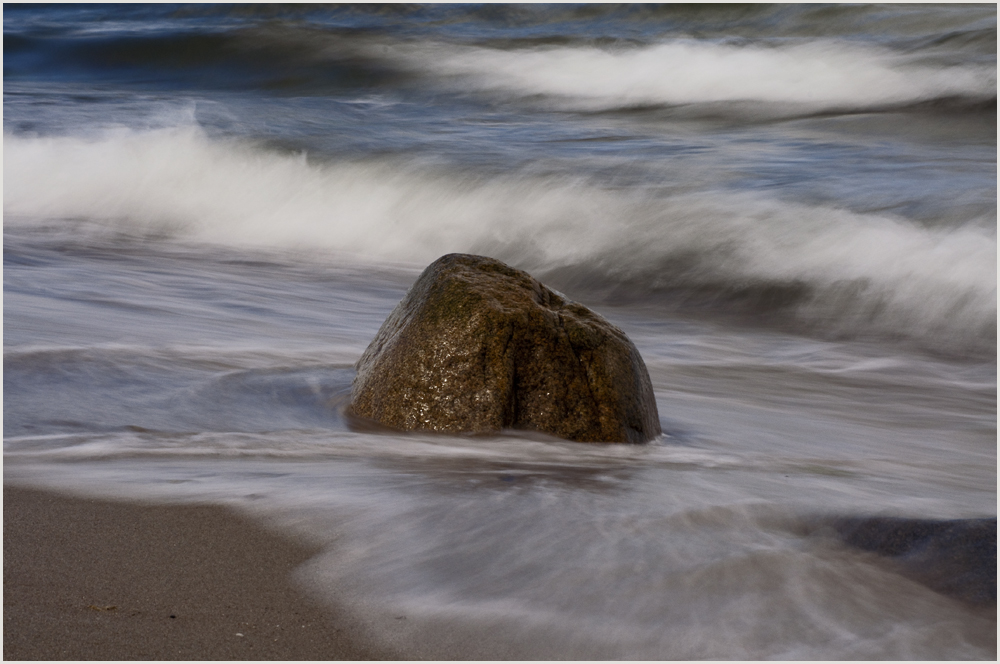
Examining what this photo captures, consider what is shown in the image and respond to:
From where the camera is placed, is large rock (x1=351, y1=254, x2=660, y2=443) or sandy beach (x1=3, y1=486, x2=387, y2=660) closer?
sandy beach (x1=3, y1=486, x2=387, y2=660)

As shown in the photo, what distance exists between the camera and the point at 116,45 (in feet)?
57.5

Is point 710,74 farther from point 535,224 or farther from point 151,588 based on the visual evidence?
point 151,588

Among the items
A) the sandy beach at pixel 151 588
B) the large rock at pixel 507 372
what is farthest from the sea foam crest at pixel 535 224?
the sandy beach at pixel 151 588

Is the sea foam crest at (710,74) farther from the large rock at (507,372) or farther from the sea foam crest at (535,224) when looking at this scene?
the large rock at (507,372)

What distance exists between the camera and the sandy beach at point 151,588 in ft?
5.70

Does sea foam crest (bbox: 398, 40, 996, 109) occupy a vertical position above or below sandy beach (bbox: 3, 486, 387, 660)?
above

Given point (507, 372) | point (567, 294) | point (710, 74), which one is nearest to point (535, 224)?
point (567, 294)

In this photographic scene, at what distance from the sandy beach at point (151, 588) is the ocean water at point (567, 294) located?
0.09 metres

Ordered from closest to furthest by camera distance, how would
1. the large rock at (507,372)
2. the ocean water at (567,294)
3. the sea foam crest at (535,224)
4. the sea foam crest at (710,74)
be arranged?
the ocean water at (567,294)
the large rock at (507,372)
the sea foam crest at (535,224)
the sea foam crest at (710,74)

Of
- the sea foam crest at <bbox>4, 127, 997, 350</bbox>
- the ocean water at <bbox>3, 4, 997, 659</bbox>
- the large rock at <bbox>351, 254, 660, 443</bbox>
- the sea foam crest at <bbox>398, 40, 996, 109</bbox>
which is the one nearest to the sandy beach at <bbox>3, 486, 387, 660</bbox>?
the ocean water at <bbox>3, 4, 997, 659</bbox>

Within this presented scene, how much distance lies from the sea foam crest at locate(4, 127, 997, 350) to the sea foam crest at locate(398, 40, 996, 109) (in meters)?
4.48

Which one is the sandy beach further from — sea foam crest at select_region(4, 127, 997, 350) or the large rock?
sea foam crest at select_region(4, 127, 997, 350)

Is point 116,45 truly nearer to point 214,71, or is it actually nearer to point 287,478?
point 214,71

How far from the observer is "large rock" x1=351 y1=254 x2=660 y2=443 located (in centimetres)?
309
